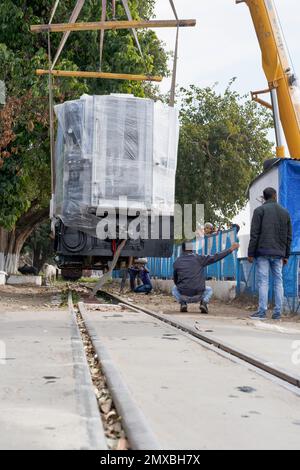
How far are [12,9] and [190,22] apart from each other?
776cm

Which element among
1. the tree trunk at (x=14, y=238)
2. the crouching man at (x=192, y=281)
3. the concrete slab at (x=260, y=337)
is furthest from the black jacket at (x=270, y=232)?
the tree trunk at (x=14, y=238)

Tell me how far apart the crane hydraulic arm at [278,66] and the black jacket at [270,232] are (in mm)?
5462

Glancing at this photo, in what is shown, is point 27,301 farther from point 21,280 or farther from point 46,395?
point 21,280

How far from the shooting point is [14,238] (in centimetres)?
2959

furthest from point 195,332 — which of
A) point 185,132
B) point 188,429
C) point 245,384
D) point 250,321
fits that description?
point 185,132

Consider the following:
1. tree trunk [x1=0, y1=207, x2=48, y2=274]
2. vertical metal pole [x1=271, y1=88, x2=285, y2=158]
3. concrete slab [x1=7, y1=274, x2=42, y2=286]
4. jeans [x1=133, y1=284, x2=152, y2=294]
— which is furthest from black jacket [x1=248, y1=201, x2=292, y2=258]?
tree trunk [x1=0, y1=207, x2=48, y2=274]

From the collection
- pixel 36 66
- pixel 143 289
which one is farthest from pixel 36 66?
pixel 143 289

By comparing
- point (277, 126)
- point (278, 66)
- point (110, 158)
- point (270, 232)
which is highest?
point (278, 66)

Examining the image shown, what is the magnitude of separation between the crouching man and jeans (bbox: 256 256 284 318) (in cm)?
98

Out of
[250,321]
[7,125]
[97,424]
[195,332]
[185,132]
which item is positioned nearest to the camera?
[97,424]

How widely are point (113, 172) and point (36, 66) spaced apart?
581cm

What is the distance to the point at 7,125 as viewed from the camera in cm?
1366
